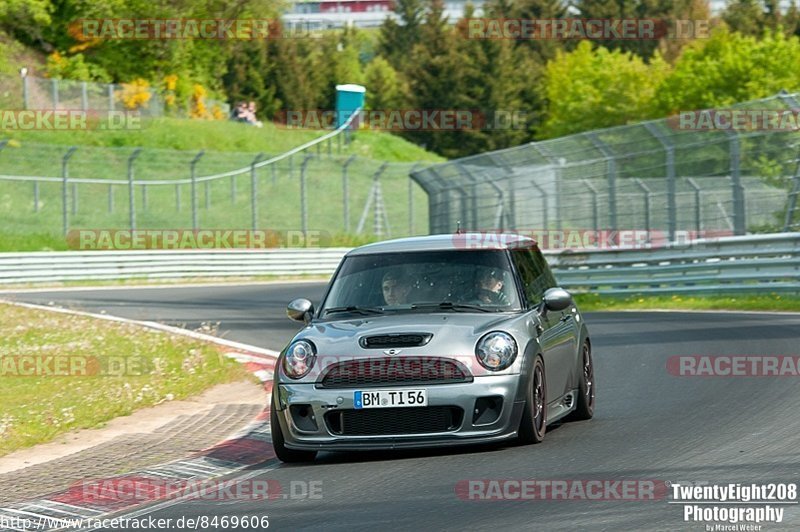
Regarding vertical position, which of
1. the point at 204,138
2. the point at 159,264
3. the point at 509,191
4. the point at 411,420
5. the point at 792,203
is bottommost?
the point at 159,264

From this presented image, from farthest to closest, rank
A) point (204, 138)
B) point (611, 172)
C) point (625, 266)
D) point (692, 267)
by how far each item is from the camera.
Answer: point (204, 138) < point (611, 172) < point (625, 266) < point (692, 267)

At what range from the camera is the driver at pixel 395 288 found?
33.1ft

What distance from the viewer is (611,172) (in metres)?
27.2

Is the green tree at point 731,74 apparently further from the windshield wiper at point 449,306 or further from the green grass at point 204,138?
the windshield wiper at point 449,306

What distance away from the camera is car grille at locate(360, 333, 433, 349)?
9.17 meters

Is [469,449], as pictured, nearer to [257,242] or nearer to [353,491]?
[353,491]

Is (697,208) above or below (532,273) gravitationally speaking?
below

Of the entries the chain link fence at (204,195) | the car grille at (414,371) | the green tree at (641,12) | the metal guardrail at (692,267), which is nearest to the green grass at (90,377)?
the car grille at (414,371)

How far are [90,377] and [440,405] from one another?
23.5ft

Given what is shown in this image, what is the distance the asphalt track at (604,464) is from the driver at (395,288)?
1.09m

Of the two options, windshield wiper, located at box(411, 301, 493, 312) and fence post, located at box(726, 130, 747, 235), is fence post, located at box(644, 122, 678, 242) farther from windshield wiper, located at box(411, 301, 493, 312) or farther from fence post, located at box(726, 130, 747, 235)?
windshield wiper, located at box(411, 301, 493, 312)

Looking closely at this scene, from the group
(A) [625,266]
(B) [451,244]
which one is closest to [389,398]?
(B) [451,244]

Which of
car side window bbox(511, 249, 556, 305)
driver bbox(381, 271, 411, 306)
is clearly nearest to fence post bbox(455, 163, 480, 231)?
car side window bbox(511, 249, 556, 305)

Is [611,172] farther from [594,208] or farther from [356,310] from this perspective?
[356,310]
